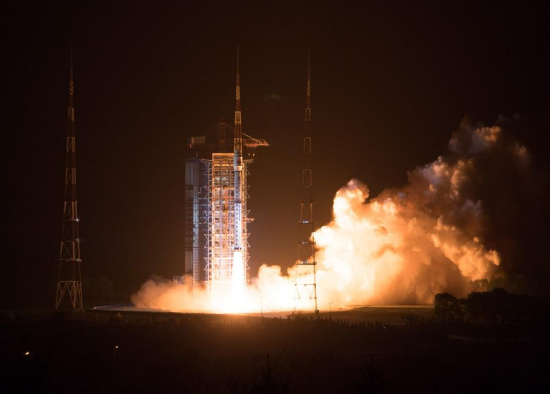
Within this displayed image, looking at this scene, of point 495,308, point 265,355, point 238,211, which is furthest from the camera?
point 238,211

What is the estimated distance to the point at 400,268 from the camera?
7088 cm

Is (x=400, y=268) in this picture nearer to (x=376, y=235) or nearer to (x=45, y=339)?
(x=376, y=235)

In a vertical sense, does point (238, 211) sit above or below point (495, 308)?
above

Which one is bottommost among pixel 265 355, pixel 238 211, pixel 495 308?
pixel 265 355

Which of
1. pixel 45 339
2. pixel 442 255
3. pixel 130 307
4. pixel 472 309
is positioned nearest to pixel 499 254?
pixel 442 255

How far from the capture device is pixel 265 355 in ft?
169

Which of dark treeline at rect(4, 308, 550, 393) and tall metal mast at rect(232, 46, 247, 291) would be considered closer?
dark treeline at rect(4, 308, 550, 393)

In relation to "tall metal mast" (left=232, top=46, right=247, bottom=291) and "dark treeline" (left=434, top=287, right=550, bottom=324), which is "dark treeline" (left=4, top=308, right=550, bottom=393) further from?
"tall metal mast" (left=232, top=46, right=247, bottom=291)

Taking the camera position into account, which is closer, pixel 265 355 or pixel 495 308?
pixel 265 355

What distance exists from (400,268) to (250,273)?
47.0 feet

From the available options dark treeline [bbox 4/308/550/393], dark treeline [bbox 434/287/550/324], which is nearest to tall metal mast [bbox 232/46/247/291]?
dark treeline [bbox 4/308/550/393]

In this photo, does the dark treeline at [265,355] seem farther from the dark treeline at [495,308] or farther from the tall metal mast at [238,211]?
the tall metal mast at [238,211]

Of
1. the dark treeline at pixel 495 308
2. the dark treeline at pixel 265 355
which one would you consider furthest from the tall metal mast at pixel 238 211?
the dark treeline at pixel 495 308

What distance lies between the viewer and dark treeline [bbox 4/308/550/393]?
4428cm
